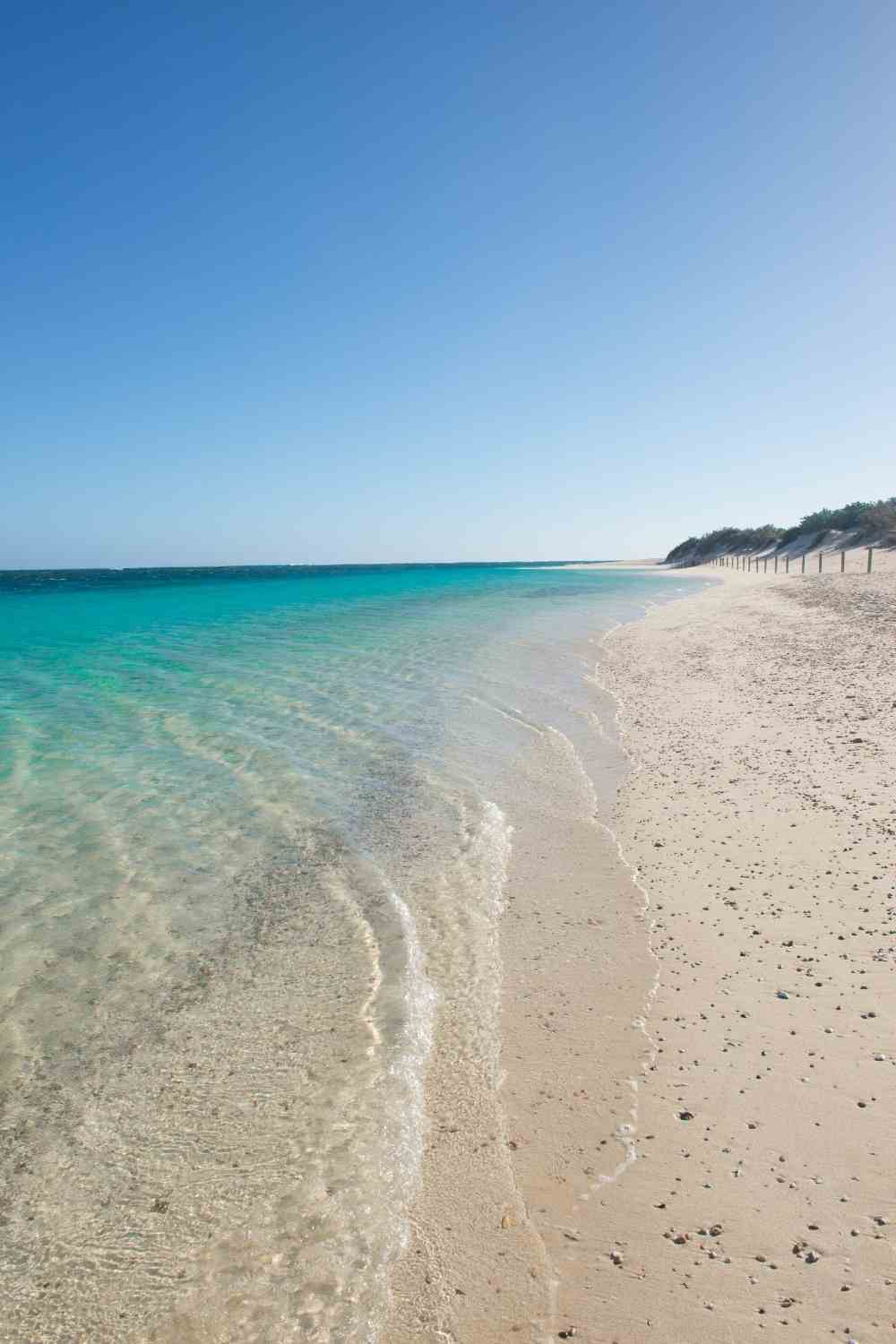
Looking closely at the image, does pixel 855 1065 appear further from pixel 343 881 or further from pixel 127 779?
pixel 127 779

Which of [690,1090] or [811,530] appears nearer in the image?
[690,1090]

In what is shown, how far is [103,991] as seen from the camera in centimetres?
567

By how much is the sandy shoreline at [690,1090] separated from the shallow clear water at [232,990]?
422 mm

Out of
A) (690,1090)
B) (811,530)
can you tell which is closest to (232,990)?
(690,1090)

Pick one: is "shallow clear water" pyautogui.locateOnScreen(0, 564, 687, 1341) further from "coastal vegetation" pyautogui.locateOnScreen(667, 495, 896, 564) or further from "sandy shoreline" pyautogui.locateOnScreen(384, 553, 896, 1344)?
"coastal vegetation" pyautogui.locateOnScreen(667, 495, 896, 564)

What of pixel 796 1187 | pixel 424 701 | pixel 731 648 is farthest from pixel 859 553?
pixel 796 1187

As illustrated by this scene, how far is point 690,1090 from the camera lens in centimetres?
425

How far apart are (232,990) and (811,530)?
83.4 meters

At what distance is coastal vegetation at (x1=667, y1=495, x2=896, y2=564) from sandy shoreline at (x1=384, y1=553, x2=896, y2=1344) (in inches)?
2320

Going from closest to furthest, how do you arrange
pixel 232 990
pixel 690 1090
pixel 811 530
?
pixel 690 1090 < pixel 232 990 < pixel 811 530

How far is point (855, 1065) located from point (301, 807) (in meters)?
6.88

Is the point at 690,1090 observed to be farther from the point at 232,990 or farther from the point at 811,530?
the point at 811,530

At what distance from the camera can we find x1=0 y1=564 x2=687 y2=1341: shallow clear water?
3.36 metres

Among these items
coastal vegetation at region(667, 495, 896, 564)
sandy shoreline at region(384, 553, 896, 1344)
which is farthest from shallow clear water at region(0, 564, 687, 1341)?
coastal vegetation at region(667, 495, 896, 564)
